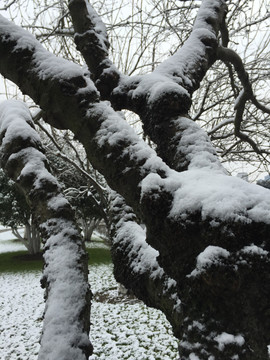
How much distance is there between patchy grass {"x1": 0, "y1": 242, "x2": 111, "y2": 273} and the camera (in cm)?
1205

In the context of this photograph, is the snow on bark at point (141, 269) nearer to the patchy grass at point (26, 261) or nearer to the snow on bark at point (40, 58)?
Result: the snow on bark at point (40, 58)

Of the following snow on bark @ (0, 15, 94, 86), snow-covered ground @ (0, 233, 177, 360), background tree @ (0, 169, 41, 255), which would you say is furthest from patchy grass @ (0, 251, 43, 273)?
snow on bark @ (0, 15, 94, 86)

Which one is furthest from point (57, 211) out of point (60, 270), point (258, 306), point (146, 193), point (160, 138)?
point (258, 306)

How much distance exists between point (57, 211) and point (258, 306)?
0.86 m

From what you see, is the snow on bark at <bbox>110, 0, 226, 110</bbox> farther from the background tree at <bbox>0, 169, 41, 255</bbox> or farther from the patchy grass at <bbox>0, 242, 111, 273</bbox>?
the background tree at <bbox>0, 169, 41, 255</bbox>

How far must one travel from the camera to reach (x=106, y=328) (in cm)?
563

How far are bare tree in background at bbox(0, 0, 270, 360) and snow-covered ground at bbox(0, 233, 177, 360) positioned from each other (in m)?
3.97

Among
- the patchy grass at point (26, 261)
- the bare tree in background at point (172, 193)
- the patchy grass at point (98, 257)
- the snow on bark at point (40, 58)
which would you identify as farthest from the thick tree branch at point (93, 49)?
the patchy grass at point (98, 257)

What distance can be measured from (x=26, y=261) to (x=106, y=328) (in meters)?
9.44

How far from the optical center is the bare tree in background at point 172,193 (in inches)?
32.9

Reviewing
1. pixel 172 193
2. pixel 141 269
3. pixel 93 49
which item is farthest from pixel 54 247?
pixel 93 49

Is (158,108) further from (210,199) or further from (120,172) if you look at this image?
(210,199)

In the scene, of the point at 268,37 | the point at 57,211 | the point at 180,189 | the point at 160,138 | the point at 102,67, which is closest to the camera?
the point at 180,189

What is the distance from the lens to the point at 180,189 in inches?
38.1
